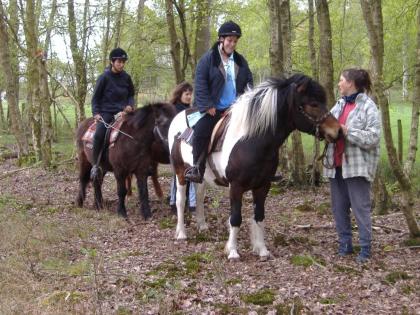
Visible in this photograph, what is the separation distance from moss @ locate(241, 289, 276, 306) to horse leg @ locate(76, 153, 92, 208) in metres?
5.68

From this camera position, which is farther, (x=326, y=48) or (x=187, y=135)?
(x=326, y=48)

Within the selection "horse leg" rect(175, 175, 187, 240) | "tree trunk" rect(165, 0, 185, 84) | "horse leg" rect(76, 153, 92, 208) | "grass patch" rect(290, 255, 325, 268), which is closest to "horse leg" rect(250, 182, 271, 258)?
"grass patch" rect(290, 255, 325, 268)

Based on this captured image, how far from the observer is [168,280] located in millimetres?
5402

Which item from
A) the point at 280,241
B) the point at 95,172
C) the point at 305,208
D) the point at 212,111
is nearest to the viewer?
the point at 212,111

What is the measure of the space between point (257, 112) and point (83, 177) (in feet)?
17.5

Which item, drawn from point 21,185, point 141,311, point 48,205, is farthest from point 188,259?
point 21,185

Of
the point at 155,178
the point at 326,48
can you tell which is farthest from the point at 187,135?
the point at 326,48

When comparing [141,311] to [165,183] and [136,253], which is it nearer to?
[136,253]

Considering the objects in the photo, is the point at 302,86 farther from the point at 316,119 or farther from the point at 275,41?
the point at 275,41

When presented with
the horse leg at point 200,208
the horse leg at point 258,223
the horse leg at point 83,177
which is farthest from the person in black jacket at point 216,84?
the horse leg at point 83,177

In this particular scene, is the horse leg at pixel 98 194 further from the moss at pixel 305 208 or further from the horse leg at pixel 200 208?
the moss at pixel 305 208

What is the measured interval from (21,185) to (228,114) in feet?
26.2

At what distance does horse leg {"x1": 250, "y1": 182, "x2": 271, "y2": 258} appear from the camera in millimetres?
6201

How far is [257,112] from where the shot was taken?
18.8ft
